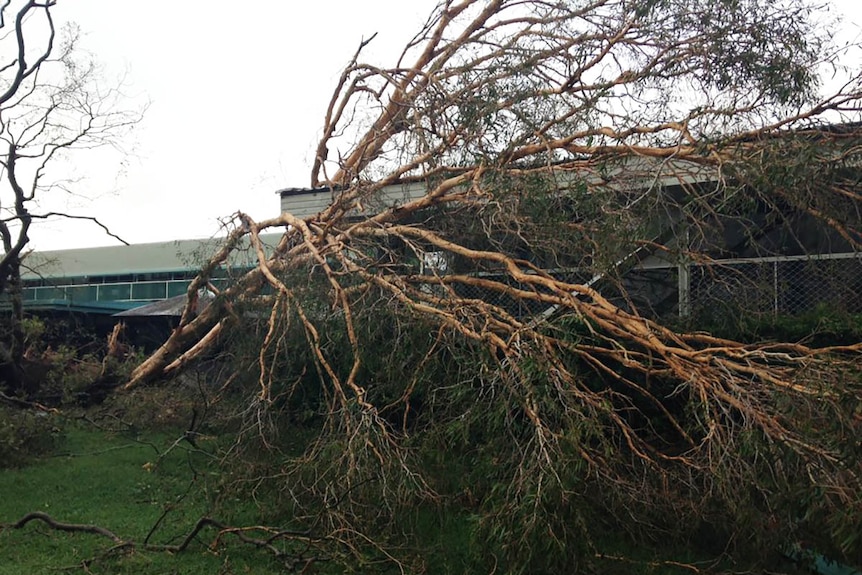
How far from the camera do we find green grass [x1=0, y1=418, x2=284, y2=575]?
21.8 feet

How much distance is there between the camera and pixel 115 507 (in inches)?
328

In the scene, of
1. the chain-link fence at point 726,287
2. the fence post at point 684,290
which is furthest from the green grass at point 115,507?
the fence post at point 684,290

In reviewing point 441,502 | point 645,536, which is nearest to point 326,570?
point 441,502

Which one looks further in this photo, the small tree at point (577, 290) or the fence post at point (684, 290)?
the fence post at point (684, 290)

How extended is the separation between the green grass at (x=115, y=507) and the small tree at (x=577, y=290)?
37.9 inches

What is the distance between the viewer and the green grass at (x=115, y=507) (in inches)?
261

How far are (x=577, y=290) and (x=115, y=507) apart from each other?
4.85m

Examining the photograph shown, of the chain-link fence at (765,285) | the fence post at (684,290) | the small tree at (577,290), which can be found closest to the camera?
the small tree at (577,290)

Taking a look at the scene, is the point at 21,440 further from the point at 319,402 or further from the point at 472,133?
the point at 472,133

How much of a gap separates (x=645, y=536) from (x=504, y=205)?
10.8 ft

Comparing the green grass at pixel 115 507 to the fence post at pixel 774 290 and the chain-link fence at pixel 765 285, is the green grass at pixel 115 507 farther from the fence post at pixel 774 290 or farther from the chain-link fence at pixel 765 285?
the fence post at pixel 774 290

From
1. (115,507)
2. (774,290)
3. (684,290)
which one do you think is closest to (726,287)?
(774,290)

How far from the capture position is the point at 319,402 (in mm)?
9344

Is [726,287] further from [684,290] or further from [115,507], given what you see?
[115,507]
